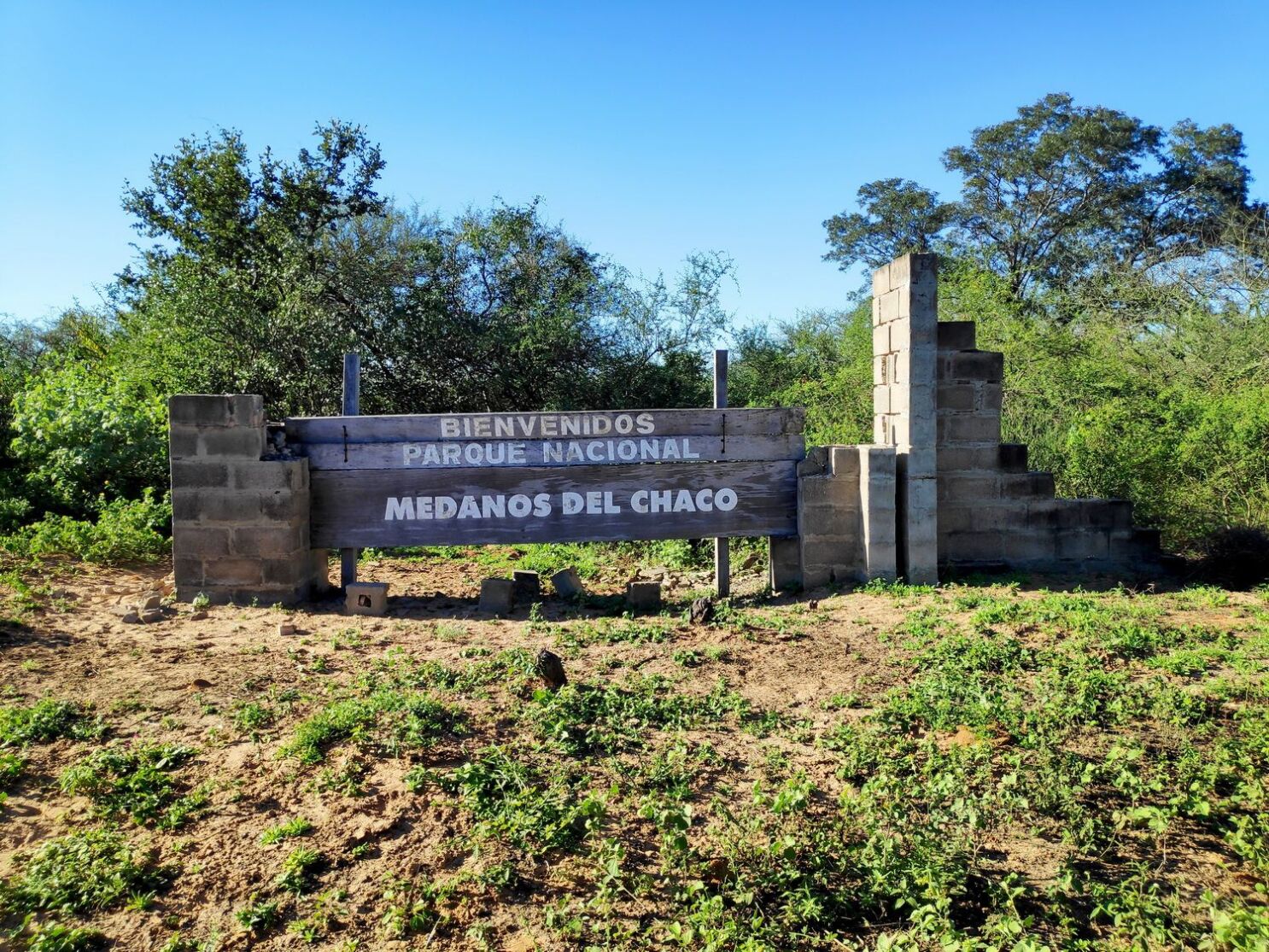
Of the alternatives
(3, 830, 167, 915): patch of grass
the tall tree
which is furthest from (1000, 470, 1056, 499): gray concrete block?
the tall tree

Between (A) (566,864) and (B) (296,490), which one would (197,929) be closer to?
(A) (566,864)

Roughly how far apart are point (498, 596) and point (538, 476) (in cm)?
111

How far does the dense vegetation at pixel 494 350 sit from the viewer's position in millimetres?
9969

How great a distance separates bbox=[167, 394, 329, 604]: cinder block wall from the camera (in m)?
7.73

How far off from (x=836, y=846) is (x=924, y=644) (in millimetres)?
2732

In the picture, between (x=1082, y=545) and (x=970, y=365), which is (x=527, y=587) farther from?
(x=1082, y=545)

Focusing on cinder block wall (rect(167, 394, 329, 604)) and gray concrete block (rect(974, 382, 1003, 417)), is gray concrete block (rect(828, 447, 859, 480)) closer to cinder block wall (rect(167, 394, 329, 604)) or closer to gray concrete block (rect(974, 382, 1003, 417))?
gray concrete block (rect(974, 382, 1003, 417))

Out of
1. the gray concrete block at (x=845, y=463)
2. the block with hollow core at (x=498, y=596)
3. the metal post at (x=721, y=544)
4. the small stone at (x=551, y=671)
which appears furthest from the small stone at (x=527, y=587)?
the gray concrete block at (x=845, y=463)

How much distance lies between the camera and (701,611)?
720cm

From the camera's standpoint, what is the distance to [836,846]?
147 inches

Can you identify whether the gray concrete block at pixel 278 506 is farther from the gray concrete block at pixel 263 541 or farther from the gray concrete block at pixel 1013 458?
the gray concrete block at pixel 1013 458

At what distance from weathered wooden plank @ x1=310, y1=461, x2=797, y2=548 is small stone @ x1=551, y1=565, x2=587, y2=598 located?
444 millimetres

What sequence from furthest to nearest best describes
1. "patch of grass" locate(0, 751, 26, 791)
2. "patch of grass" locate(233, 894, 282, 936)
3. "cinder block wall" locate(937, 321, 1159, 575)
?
"cinder block wall" locate(937, 321, 1159, 575) → "patch of grass" locate(0, 751, 26, 791) → "patch of grass" locate(233, 894, 282, 936)

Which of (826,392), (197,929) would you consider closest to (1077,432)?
(826,392)
